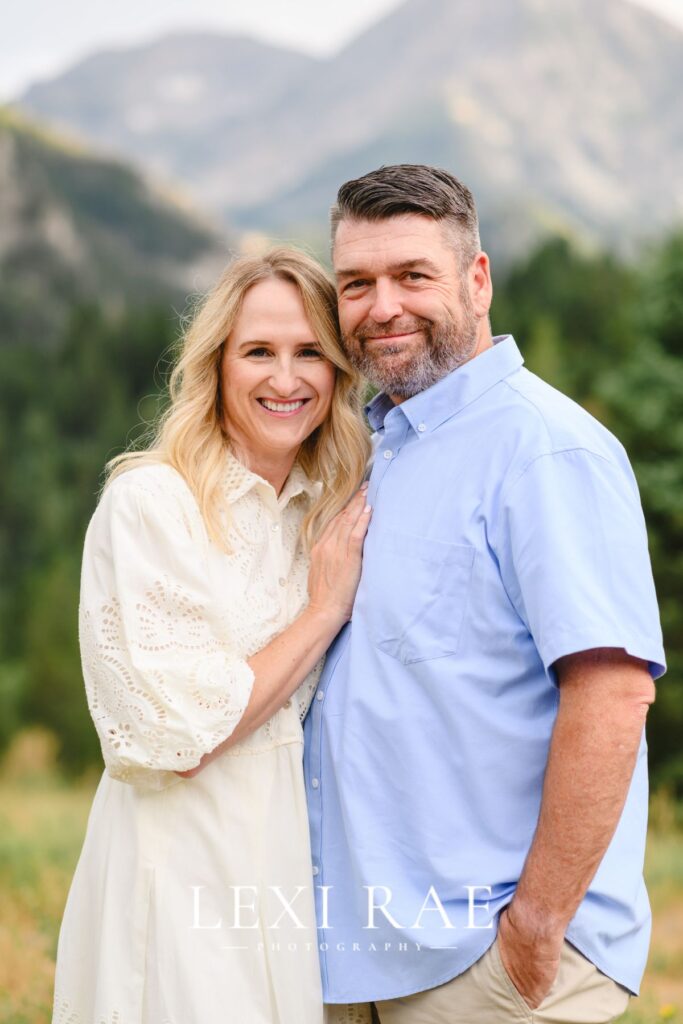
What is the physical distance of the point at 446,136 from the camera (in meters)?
142

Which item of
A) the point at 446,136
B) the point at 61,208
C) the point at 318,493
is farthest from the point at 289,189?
the point at 318,493

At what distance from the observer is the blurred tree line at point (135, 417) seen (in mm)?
13969

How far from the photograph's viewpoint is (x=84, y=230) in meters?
90.4

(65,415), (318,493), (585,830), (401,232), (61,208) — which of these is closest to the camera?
(585,830)

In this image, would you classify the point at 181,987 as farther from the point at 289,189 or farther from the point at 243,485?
the point at 289,189

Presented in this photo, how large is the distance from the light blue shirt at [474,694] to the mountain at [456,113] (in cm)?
11960

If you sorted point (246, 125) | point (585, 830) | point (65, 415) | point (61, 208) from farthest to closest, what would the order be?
point (246, 125), point (61, 208), point (65, 415), point (585, 830)

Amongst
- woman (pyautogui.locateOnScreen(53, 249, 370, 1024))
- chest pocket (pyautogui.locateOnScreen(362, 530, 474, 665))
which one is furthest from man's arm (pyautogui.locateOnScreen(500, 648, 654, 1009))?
woman (pyautogui.locateOnScreen(53, 249, 370, 1024))

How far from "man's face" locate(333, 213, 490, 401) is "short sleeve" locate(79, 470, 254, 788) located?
0.63 m

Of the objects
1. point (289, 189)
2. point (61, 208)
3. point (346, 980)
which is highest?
point (289, 189)

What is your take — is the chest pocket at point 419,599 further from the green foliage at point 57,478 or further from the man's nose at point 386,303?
the green foliage at point 57,478

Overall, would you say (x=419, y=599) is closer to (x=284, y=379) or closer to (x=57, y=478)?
(x=284, y=379)

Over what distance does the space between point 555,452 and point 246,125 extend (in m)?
177

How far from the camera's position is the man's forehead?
2604 millimetres
